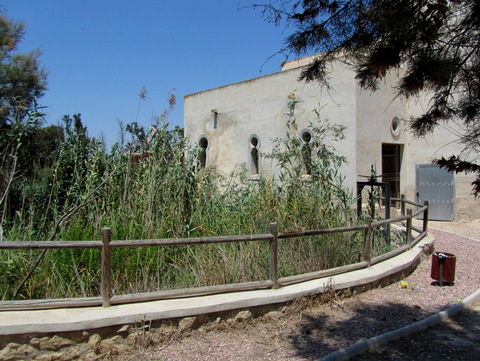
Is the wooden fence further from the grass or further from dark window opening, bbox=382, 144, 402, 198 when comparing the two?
dark window opening, bbox=382, 144, 402, 198

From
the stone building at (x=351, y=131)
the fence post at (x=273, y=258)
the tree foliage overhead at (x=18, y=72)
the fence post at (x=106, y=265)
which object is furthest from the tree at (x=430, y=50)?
the tree foliage overhead at (x=18, y=72)

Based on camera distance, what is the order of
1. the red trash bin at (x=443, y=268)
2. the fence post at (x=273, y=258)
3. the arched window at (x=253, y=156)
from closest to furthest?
the fence post at (x=273, y=258)
the red trash bin at (x=443, y=268)
the arched window at (x=253, y=156)

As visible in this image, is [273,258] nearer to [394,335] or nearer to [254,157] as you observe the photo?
[394,335]

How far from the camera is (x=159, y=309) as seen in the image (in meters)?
4.18

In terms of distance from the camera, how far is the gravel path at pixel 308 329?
405 cm

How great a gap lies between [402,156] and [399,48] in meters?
10.7

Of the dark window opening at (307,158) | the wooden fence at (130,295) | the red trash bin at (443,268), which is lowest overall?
the red trash bin at (443,268)

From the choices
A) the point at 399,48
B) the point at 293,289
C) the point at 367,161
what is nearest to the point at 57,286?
the point at 293,289

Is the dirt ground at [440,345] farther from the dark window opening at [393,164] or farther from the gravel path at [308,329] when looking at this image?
the dark window opening at [393,164]

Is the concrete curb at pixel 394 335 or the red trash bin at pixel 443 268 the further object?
the red trash bin at pixel 443 268

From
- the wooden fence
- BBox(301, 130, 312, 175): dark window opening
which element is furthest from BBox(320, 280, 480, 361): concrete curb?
BBox(301, 130, 312, 175): dark window opening

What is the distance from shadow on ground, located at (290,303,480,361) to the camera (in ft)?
13.6

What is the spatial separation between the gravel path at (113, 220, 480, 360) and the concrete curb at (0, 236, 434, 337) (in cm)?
16

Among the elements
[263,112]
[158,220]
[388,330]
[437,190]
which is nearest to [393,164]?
[437,190]
